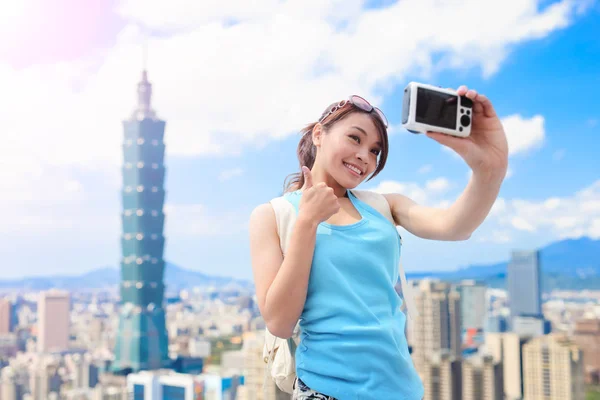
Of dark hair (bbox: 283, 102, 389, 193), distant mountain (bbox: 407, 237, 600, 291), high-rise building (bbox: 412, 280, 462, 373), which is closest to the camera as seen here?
dark hair (bbox: 283, 102, 389, 193)

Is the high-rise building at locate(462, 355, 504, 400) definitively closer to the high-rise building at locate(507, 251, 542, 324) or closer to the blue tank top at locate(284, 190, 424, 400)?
the high-rise building at locate(507, 251, 542, 324)

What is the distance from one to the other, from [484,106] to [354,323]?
22 centimetres

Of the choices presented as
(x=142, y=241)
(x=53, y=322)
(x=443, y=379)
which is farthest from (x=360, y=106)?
(x=142, y=241)

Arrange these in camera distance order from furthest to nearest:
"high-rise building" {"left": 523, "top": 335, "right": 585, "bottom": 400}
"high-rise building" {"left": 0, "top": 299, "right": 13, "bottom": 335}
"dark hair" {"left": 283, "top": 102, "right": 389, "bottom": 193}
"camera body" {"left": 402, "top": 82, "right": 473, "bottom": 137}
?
"high-rise building" {"left": 0, "top": 299, "right": 13, "bottom": 335} → "high-rise building" {"left": 523, "top": 335, "right": 585, "bottom": 400} → "dark hair" {"left": 283, "top": 102, "right": 389, "bottom": 193} → "camera body" {"left": 402, "top": 82, "right": 473, "bottom": 137}

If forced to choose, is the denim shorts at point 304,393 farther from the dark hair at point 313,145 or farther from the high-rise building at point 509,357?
the high-rise building at point 509,357

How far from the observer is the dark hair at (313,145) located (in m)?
0.62

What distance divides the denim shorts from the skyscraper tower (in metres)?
20.1

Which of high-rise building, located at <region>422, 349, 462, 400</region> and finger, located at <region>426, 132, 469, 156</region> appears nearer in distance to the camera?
finger, located at <region>426, 132, 469, 156</region>

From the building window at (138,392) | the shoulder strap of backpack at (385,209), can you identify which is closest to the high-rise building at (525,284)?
the building window at (138,392)

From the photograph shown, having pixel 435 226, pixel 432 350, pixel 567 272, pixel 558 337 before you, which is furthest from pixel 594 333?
pixel 435 226

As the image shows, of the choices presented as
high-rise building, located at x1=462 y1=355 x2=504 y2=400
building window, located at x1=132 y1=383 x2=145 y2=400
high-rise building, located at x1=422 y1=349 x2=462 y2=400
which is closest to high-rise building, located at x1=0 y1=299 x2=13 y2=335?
building window, located at x1=132 y1=383 x2=145 y2=400

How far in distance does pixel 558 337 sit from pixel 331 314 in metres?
11.7

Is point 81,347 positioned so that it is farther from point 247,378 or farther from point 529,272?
point 529,272

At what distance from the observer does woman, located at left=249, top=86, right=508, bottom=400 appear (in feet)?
1.78
